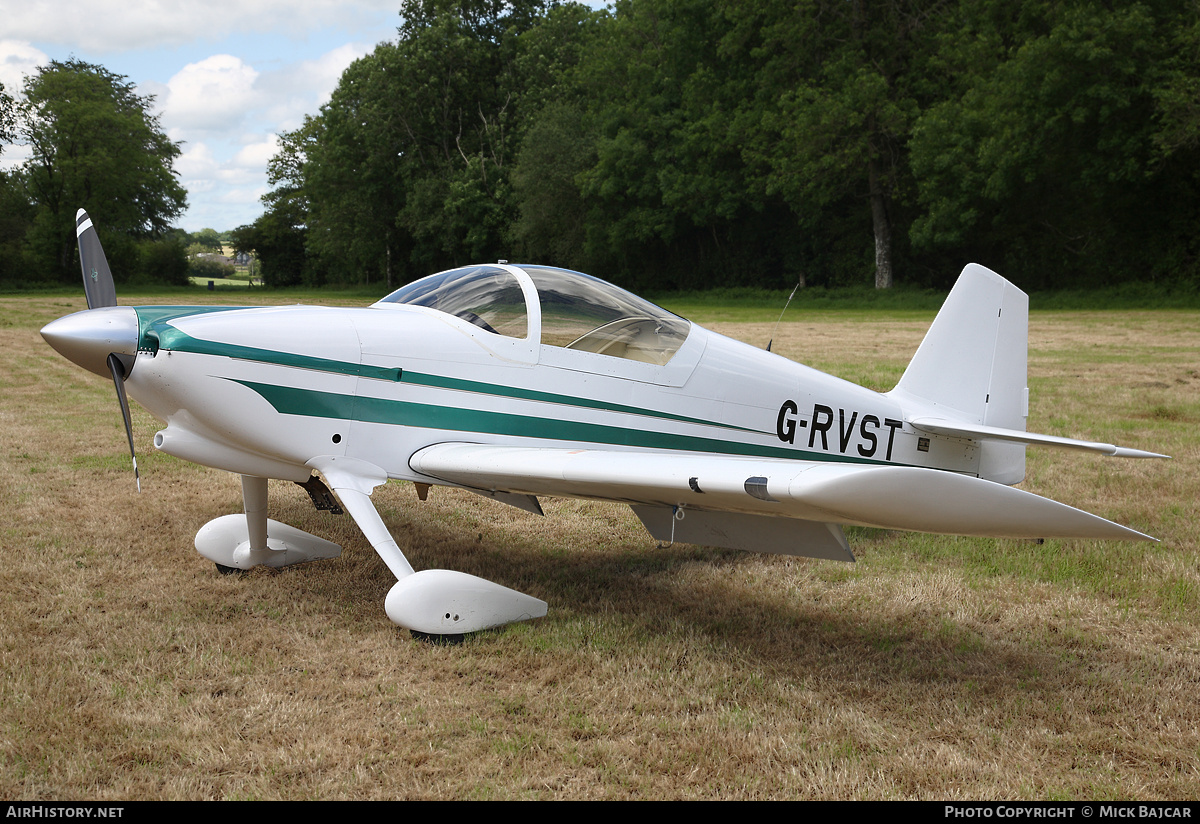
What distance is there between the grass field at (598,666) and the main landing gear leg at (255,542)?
0.12m

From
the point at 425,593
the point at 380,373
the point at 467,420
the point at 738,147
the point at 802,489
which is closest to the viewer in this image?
the point at 802,489

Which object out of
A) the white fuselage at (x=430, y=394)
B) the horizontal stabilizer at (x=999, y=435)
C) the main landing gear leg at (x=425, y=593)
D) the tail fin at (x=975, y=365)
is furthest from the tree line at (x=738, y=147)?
the main landing gear leg at (x=425, y=593)

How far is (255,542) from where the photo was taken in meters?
4.74

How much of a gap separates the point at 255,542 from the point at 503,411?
169cm

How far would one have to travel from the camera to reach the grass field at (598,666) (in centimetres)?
279

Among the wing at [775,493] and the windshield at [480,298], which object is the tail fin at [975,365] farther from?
the windshield at [480,298]

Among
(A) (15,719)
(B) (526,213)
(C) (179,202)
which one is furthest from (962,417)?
(C) (179,202)

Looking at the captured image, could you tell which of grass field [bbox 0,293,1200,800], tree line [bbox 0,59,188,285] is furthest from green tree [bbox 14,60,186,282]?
grass field [bbox 0,293,1200,800]

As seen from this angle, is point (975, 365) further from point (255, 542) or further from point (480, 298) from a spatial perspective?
point (255, 542)

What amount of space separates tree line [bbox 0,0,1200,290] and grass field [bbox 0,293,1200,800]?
24.0 m

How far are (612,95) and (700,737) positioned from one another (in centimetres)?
4047

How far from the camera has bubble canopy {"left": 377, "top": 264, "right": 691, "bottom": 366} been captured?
443cm

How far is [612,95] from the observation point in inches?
1575

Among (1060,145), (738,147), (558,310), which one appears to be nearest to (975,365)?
(558,310)
